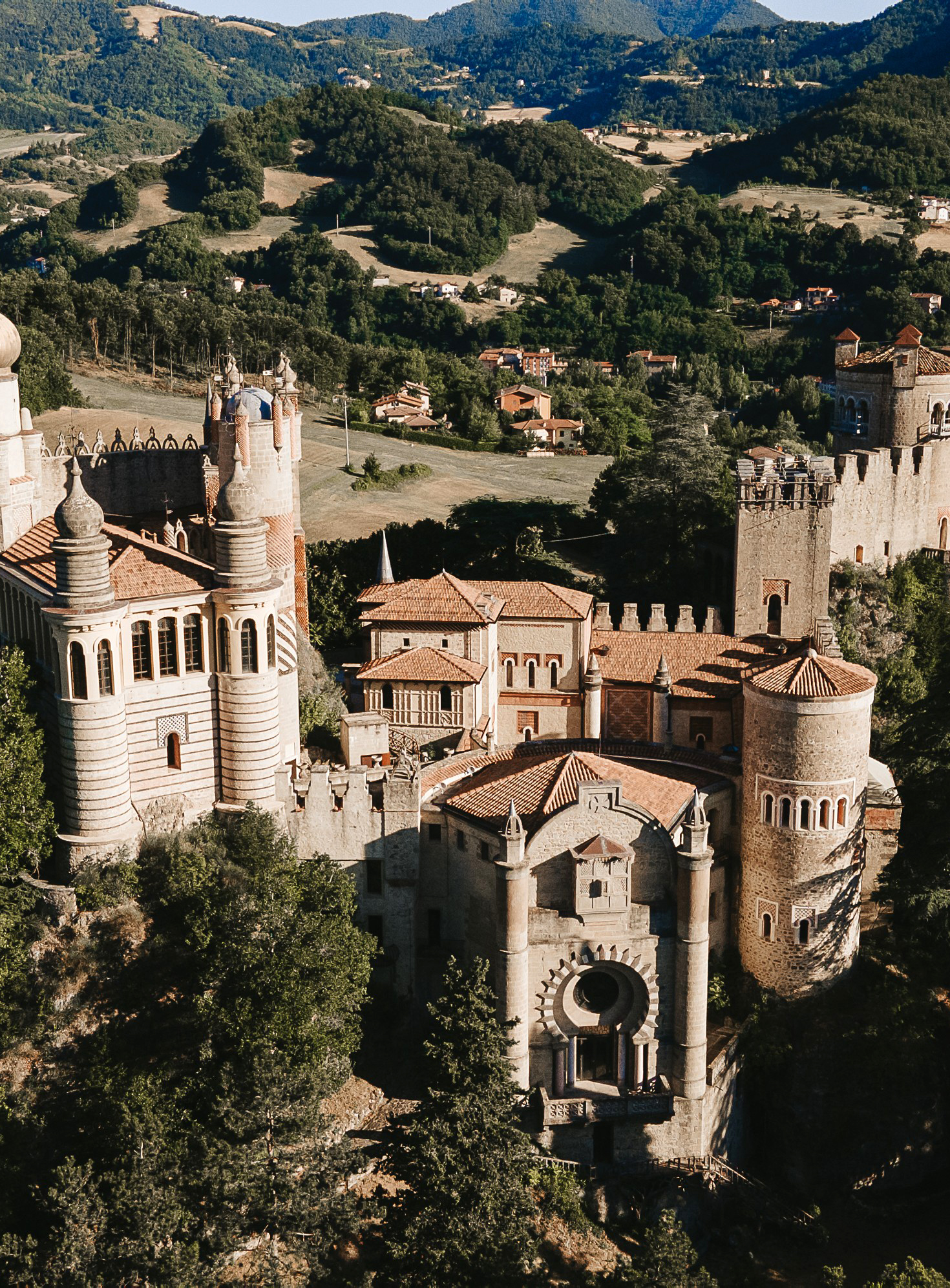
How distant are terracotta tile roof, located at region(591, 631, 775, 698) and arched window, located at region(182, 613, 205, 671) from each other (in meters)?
14.0

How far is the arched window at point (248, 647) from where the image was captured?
35.8m

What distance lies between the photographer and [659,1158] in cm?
3806

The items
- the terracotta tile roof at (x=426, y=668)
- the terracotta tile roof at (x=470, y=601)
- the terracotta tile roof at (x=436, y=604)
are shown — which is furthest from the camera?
the terracotta tile roof at (x=470, y=601)

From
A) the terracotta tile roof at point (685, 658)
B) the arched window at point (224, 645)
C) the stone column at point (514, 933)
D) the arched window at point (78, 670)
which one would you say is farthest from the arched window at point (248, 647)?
the terracotta tile roof at point (685, 658)

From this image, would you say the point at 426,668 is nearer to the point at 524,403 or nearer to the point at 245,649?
the point at 245,649

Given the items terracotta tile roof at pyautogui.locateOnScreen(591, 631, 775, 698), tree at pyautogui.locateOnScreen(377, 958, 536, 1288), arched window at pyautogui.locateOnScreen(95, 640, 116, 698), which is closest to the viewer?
tree at pyautogui.locateOnScreen(377, 958, 536, 1288)

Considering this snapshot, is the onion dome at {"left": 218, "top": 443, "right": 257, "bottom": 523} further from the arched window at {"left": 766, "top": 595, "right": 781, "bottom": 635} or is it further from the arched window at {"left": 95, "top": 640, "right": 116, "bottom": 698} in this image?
the arched window at {"left": 766, "top": 595, "right": 781, "bottom": 635}

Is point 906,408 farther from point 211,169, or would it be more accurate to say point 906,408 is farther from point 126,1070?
point 211,169

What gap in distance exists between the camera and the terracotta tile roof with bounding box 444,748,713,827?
36.6 m

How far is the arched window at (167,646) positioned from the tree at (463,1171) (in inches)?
371

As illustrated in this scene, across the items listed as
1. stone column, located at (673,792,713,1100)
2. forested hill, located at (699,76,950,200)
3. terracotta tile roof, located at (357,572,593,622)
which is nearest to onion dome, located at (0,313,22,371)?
terracotta tile roof, located at (357,572,593,622)

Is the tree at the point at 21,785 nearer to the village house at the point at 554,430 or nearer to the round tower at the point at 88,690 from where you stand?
the round tower at the point at 88,690

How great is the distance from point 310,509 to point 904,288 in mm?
60346

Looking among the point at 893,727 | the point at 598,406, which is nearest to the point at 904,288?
the point at 598,406
